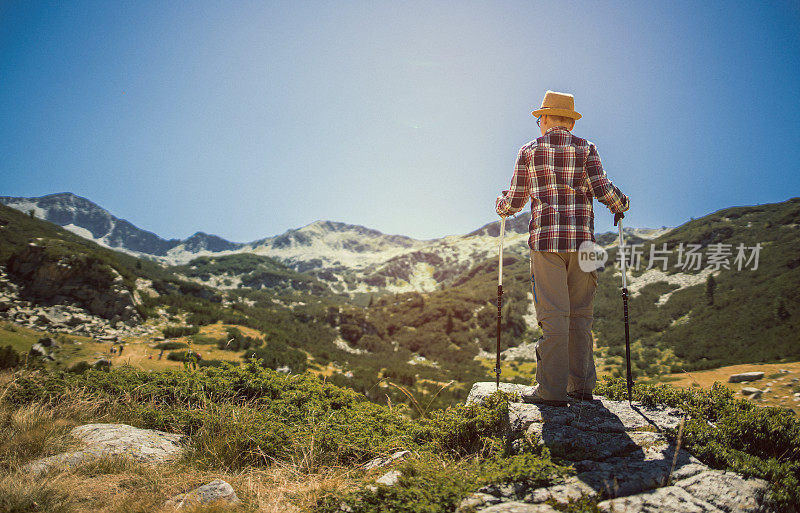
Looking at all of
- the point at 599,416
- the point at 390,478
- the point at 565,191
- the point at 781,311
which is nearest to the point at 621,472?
the point at 599,416

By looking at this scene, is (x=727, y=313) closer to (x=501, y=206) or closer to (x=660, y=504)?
(x=501, y=206)

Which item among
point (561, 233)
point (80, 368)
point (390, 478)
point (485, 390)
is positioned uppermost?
point (561, 233)

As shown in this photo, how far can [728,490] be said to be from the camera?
2.22 meters

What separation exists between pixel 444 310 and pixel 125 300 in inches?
2362

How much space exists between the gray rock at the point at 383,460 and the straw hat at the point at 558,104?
4.03 m

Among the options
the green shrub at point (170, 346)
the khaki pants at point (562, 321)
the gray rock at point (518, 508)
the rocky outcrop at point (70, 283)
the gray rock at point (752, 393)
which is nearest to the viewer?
the gray rock at point (518, 508)

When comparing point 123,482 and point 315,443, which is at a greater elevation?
point 315,443

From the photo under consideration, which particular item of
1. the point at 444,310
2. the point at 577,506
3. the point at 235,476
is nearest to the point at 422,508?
the point at 577,506

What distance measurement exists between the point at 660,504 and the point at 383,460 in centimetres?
217

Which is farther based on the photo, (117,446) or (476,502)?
(117,446)

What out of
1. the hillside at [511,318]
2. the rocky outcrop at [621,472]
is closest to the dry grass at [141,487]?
the rocky outcrop at [621,472]

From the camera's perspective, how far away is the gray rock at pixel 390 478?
101 inches

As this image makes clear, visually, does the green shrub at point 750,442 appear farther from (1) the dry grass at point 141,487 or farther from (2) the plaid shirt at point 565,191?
(1) the dry grass at point 141,487

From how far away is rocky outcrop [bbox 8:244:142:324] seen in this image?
2809 centimetres
